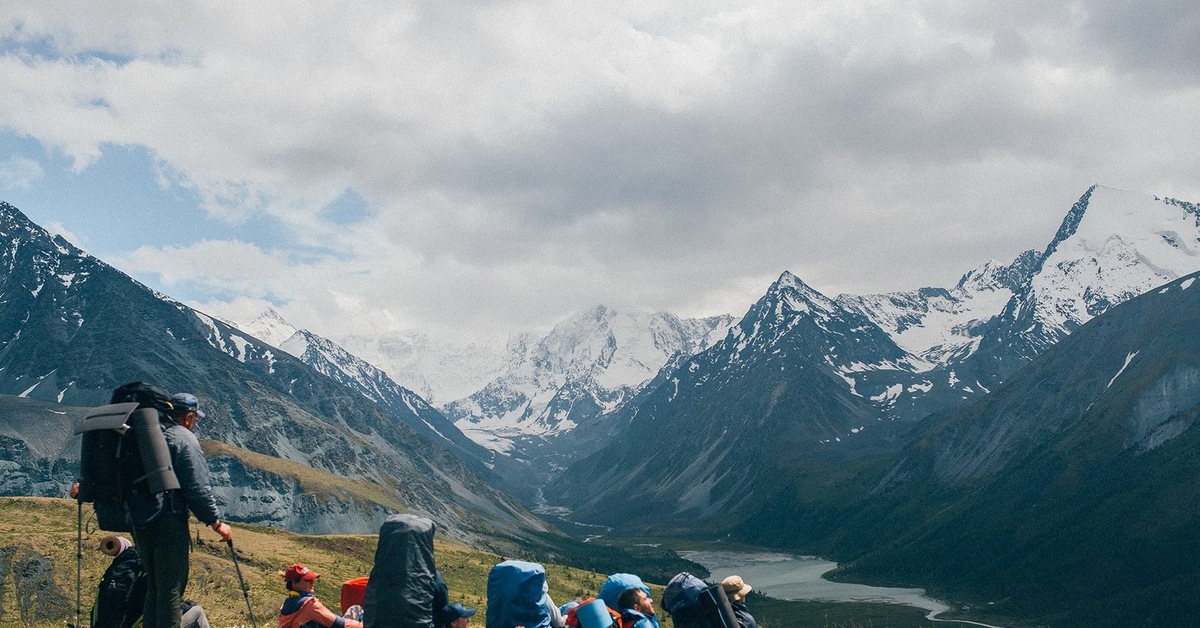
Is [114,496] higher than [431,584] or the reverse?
higher

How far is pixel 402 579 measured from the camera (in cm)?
1523

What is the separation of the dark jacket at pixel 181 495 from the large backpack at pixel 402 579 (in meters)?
2.98

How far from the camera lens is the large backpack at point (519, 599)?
15.8 meters

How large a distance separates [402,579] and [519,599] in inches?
83.1

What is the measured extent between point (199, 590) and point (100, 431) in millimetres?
38400

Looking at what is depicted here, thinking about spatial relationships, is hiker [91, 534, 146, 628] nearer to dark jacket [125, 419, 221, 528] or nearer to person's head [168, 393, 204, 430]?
dark jacket [125, 419, 221, 528]

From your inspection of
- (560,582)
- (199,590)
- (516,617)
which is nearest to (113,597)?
(516,617)

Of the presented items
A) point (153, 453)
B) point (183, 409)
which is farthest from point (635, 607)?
point (183, 409)

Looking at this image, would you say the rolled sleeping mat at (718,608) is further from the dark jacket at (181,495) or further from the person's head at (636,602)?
the dark jacket at (181,495)

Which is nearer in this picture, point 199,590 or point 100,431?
point 100,431

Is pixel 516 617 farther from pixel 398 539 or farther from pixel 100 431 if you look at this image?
pixel 100 431

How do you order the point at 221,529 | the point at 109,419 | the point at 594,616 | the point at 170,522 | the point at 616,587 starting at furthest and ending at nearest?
the point at 616,587, the point at 594,616, the point at 170,522, the point at 221,529, the point at 109,419

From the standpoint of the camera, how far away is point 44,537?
6053 cm

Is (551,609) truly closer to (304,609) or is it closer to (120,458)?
(304,609)
